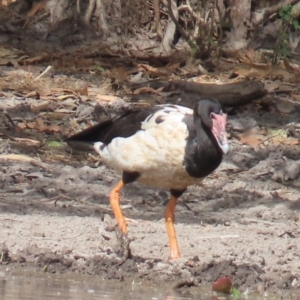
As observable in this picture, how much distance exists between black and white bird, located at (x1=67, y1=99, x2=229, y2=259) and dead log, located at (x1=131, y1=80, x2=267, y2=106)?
14.3 ft

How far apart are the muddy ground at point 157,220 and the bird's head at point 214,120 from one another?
853 mm

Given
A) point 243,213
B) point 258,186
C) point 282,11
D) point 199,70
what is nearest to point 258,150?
point 258,186

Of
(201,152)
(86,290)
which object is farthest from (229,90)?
(86,290)

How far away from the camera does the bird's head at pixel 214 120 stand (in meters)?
7.60

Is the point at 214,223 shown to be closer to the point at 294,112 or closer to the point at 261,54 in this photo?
the point at 294,112

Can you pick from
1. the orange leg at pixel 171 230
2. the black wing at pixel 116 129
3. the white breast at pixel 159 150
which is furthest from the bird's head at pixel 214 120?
the orange leg at pixel 171 230

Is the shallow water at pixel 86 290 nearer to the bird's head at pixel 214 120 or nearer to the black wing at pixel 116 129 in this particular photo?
the bird's head at pixel 214 120

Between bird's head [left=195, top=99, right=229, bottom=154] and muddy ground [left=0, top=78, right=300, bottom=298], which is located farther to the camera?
bird's head [left=195, top=99, right=229, bottom=154]

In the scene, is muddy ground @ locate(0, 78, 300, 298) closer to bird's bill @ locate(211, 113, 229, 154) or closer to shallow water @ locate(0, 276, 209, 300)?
shallow water @ locate(0, 276, 209, 300)

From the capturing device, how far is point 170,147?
7.70 m

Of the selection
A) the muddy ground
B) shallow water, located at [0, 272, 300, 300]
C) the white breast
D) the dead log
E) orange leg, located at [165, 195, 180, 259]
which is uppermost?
the white breast

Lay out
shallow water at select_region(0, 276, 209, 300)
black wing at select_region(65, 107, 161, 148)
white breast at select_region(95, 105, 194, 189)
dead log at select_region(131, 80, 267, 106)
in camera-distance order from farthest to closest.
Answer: dead log at select_region(131, 80, 267, 106) → black wing at select_region(65, 107, 161, 148) → white breast at select_region(95, 105, 194, 189) → shallow water at select_region(0, 276, 209, 300)

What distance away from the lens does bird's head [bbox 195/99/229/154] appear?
7.60 metres

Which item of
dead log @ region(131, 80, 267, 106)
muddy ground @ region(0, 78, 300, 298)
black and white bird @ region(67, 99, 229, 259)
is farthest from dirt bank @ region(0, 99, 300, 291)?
dead log @ region(131, 80, 267, 106)
